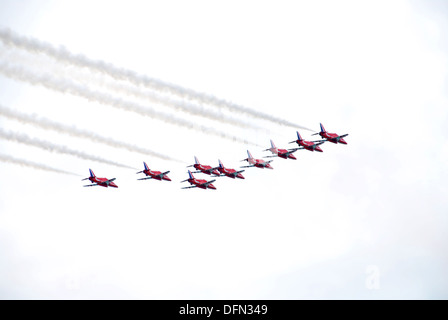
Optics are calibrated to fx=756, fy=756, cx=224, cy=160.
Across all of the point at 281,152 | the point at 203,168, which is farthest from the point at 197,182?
the point at 281,152

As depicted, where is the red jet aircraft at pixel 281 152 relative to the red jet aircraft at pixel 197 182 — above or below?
above

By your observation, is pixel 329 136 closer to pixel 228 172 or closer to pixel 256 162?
pixel 256 162

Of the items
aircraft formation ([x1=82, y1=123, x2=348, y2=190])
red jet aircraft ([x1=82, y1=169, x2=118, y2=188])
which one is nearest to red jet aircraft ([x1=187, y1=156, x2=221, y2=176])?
aircraft formation ([x1=82, y1=123, x2=348, y2=190])

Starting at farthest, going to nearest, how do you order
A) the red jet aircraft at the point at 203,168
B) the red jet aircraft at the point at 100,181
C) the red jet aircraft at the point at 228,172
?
the red jet aircraft at the point at 228,172 → the red jet aircraft at the point at 203,168 → the red jet aircraft at the point at 100,181

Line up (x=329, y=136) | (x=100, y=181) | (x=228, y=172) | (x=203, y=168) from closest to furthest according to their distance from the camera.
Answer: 1. (x=100, y=181)
2. (x=203, y=168)
3. (x=228, y=172)
4. (x=329, y=136)

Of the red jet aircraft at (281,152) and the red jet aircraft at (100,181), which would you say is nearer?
the red jet aircraft at (100,181)

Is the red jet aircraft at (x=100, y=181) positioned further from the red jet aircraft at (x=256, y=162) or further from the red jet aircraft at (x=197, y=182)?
the red jet aircraft at (x=256, y=162)

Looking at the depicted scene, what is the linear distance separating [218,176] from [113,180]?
508 inches

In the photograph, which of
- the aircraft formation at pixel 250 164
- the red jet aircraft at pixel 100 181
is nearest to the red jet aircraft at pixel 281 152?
the aircraft formation at pixel 250 164
